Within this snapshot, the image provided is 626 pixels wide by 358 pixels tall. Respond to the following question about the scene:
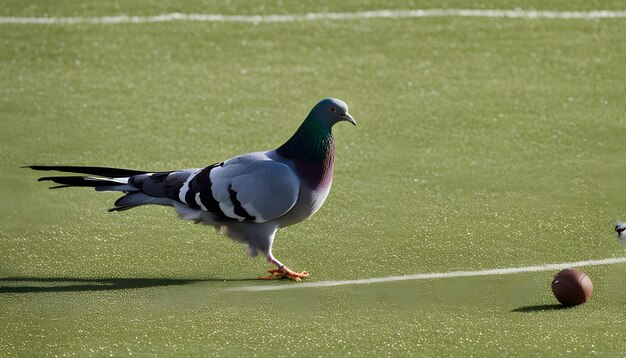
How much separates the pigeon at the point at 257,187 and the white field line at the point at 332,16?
17.6ft

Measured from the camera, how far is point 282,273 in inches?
373

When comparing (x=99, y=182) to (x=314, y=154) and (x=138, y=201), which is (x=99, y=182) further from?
(x=314, y=154)

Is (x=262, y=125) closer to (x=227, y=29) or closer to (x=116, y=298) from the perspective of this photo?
(x=227, y=29)

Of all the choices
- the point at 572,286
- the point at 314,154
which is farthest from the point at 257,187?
the point at 572,286

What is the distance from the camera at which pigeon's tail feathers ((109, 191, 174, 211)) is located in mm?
9406

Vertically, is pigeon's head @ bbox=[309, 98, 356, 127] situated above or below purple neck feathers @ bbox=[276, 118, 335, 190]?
above

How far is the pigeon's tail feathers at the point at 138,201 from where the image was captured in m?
9.41

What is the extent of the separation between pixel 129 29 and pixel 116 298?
5996 mm

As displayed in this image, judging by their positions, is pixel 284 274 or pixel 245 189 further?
pixel 284 274

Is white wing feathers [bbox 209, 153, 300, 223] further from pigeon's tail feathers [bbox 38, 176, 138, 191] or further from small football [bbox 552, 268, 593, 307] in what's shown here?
small football [bbox 552, 268, 593, 307]

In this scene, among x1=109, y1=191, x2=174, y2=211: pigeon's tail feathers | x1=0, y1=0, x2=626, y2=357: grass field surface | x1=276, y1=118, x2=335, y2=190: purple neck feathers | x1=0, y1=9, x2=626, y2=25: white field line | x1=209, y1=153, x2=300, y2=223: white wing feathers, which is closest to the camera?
x1=0, y1=0, x2=626, y2=357: grass field surface

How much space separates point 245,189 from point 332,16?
5.84 meters

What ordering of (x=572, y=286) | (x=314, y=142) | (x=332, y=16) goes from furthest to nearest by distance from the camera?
(x=332, y=16) < (x=314, y=142) < (x=572, y=286)

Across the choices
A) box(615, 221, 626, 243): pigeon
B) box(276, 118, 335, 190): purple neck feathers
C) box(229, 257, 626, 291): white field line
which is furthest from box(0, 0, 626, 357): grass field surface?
box(276, 118, 335, 190): purple neck feathers
